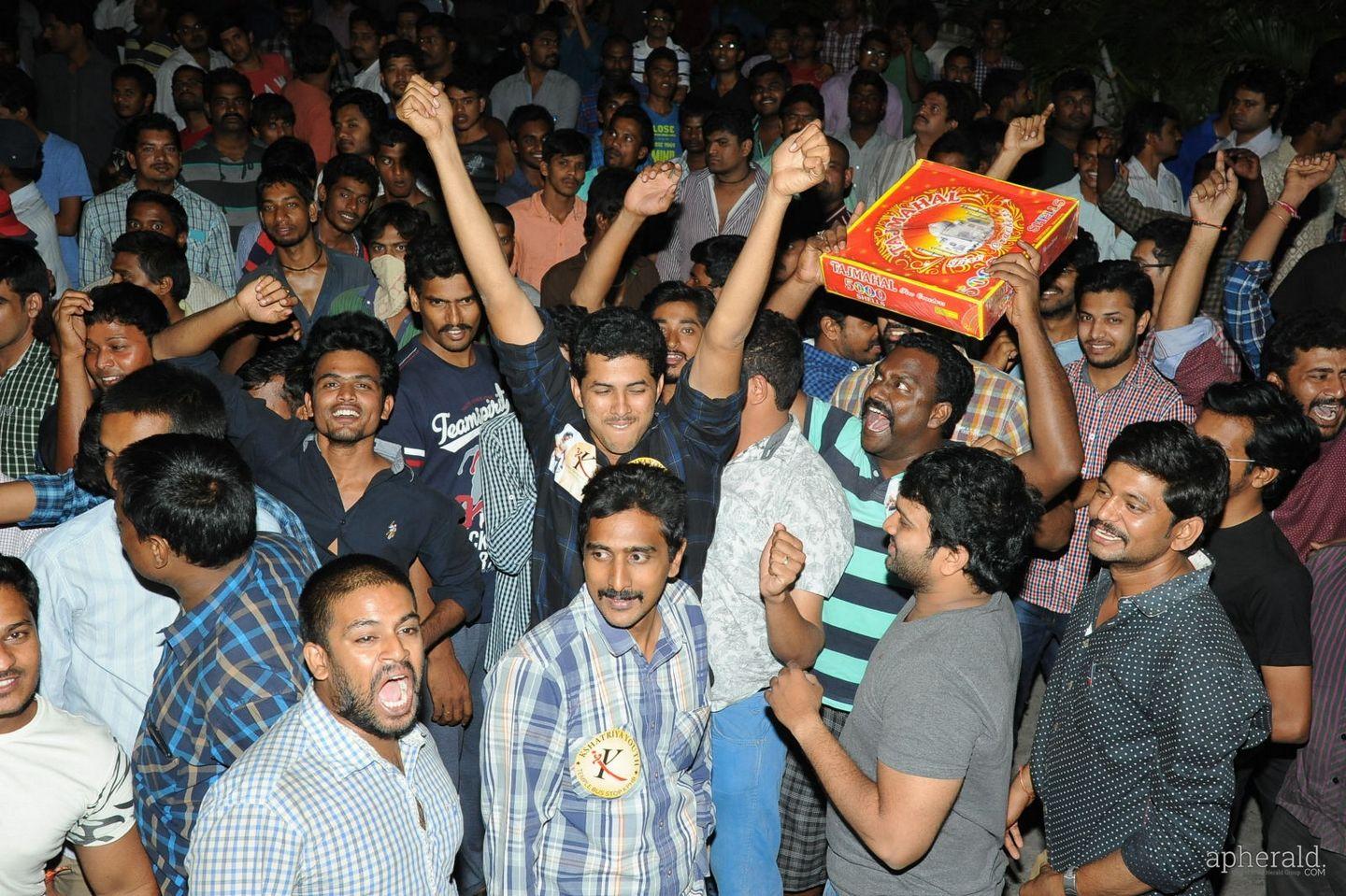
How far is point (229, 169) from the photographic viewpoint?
294 inches

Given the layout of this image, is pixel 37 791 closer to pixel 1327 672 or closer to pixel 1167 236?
pixel 1327 672

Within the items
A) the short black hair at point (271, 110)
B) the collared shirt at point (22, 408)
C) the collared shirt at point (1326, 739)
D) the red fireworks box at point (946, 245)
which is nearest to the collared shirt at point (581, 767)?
the red fireworks box at point (946, 245)

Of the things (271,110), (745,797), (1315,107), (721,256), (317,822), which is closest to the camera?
(317,822)

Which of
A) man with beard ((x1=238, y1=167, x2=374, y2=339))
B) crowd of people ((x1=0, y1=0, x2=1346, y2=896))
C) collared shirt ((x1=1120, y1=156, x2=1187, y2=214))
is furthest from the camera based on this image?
collared shirt ((x1=1120, y1=156, x2=1187, y2=214))

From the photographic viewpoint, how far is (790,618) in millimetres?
3268

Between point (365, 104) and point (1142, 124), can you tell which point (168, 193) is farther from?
point (1142, 124)

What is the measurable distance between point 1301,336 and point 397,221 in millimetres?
4087

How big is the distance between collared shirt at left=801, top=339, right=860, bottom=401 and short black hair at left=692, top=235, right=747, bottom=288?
0.58m

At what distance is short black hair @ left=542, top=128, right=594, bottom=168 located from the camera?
22.8ft

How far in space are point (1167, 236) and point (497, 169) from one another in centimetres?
464

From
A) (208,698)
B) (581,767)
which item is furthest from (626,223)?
(208,698)

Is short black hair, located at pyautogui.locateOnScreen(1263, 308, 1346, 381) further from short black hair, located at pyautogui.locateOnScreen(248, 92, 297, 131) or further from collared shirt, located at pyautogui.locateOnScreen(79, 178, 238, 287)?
short black hair, located at pyautogui.locateOnScreen(248, 92, 297, 131)

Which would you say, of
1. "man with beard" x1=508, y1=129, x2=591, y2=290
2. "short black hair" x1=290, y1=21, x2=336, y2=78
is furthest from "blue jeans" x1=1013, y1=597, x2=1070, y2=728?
"short black hair" x1=290, y1=21, x2=336, y2=78

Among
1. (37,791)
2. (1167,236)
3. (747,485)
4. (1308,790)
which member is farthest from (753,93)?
(37,791)
